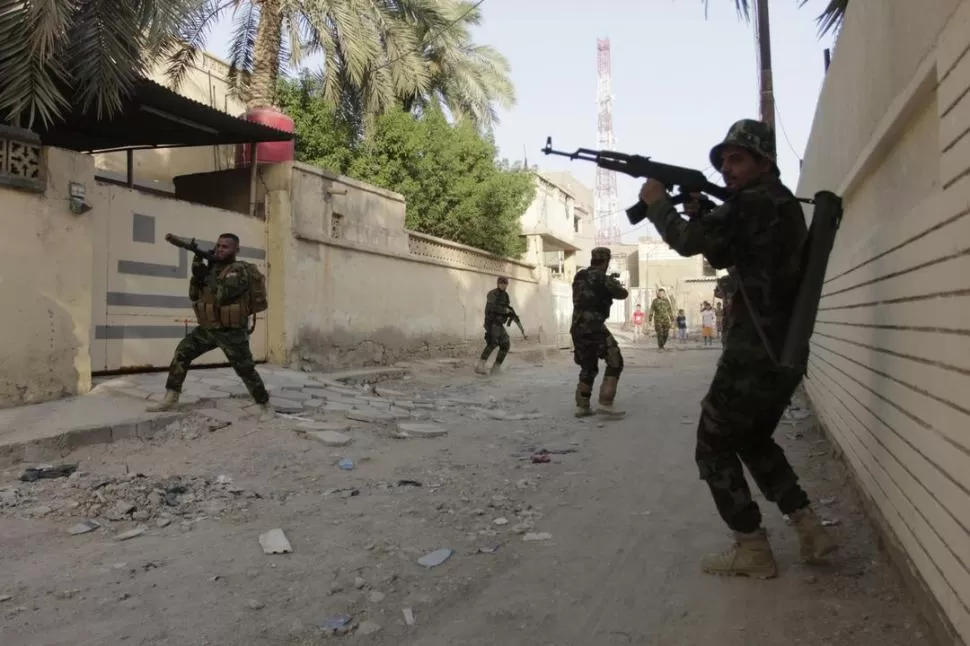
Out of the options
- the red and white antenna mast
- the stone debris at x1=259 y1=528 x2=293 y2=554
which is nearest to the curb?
the stone debris at x1=259 y1=528 x2=293 y2=554

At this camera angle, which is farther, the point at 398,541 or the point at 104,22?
the point at 104,22

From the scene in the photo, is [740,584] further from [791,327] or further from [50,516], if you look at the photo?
[50,516]

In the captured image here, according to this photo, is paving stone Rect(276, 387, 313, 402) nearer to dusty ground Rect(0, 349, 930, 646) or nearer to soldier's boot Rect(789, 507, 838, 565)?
dusty ground Rect(0, 349, 930, 646)

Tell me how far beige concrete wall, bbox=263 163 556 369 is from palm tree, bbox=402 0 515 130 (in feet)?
17.3

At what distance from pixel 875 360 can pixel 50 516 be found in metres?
4.11

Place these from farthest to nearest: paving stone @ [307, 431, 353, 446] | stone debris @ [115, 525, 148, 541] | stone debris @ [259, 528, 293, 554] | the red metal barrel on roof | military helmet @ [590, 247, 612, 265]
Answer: the red metal barrel on roof < military helmet @ [590, 247, 612, 265] < paving stone @ [307, 431, 353, 446] < stone debris @ [115, 525, 148, 541] < stone debris @ [259, 528, 293, 554]

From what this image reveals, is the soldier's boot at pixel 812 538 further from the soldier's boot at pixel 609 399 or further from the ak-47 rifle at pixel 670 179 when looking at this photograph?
the soldier's boot at pixel 609 399

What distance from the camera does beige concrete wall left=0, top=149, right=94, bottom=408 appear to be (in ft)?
17.4

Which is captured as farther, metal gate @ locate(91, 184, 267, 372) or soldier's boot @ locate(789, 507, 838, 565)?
metal gate @ locate(91, 184, 267, 372)

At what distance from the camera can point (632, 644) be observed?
211 cm

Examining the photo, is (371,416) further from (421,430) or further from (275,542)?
(275,542)

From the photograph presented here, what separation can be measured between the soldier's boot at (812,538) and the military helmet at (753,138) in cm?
137

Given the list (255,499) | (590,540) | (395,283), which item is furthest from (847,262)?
(395,283)

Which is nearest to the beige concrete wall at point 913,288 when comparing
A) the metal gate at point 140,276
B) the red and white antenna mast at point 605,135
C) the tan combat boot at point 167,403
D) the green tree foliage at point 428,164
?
the tan combat boot at point 167,403
